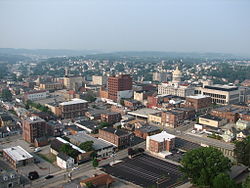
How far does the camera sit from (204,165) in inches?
949

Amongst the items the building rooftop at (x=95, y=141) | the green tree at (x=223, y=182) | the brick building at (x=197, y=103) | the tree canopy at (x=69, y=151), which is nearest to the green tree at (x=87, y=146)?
the building rooftop at (x=95, y=141)

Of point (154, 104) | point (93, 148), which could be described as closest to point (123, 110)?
point (154, 104)

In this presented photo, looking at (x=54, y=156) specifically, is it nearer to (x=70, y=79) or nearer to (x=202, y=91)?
(x=202, y=91)

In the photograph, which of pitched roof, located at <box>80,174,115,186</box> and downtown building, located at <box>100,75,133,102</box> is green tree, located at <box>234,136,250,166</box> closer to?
pitched roof, located at <box>80,174,115,186</box>

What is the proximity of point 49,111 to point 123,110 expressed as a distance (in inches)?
560

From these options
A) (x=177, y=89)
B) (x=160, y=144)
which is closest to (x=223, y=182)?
(x=160, y=144)

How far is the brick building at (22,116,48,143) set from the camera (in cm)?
3616

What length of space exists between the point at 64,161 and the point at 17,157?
5820 mm

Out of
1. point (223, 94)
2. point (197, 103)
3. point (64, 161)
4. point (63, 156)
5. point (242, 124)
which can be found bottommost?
point (64, 161)

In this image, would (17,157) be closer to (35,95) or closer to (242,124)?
(242,124)

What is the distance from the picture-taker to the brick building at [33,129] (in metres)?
36.2

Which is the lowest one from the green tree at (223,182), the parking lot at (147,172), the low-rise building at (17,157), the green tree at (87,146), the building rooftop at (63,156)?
the parking lot at (147,172)

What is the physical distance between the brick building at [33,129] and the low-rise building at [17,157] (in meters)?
4.38

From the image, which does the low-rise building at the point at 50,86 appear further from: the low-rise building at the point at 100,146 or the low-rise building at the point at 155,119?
the low-rise building at the point at 100,146
